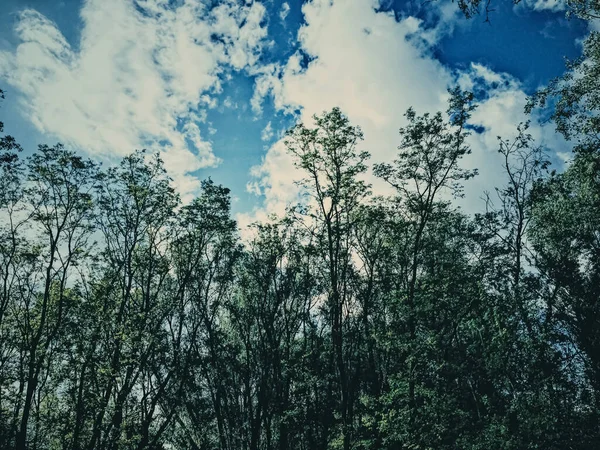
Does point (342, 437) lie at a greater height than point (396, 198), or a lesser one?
lesser

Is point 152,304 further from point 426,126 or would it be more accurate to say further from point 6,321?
point 426,126

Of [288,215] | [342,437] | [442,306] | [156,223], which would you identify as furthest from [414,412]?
[156,223]

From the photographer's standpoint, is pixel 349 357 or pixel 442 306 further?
pixel 349 357

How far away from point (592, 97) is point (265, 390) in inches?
910

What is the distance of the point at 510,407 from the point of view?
47.4ft

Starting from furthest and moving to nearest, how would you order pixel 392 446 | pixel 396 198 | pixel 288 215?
1. pixel 288 215
2. pixel 396 198
3. pixel 392 446

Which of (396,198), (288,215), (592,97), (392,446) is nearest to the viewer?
(592,97)

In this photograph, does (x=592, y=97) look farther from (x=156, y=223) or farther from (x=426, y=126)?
(x=156, y=223)

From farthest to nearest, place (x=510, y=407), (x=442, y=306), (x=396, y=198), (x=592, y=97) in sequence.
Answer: (x=396, y=198) < (x=442, y=306) < (x=510, y=407) < (x=592, y=97)

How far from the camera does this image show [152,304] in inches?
775

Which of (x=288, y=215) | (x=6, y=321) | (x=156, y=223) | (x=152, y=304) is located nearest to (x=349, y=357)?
(x=288, y=215)

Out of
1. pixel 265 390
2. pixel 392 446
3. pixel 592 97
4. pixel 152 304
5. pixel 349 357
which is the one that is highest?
pixel 592 97

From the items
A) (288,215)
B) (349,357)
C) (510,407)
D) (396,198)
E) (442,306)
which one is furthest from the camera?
(349,357)

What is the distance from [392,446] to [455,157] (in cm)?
1576
